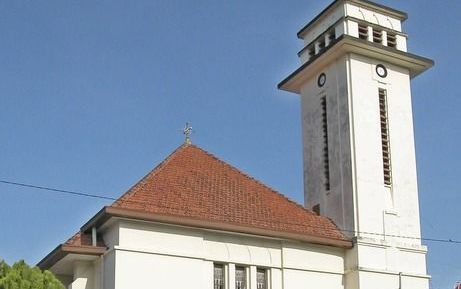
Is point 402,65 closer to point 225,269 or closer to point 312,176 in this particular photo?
point 312,176

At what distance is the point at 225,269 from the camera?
25.5 metres

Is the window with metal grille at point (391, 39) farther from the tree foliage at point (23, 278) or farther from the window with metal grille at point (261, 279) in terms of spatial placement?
the tree foliage at point (23, 278)

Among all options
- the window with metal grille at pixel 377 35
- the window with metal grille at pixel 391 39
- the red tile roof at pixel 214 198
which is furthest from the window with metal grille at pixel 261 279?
the window with metal grille at pixel 391 39

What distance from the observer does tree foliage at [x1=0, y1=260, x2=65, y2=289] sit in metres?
18.8

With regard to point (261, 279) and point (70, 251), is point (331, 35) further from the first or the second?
point (70, 251)

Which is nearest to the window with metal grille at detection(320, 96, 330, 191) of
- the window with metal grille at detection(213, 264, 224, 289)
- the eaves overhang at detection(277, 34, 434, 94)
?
the eaves overhang at detection(277, 34, 434, 94)

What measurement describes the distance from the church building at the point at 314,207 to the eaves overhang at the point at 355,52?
0.15ft

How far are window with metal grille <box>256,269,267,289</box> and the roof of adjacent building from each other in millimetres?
1139

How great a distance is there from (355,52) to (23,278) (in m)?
15.6

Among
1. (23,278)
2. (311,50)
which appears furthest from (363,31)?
(23,278)

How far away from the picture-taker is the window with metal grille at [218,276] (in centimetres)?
2538

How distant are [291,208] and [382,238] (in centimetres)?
309

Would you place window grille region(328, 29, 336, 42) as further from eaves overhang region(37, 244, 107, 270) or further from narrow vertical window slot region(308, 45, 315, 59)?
eaves overhang region(37, 244, 107, 270)

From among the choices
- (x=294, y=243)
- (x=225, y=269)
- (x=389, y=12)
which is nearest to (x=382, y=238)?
(x=294, y=243)
